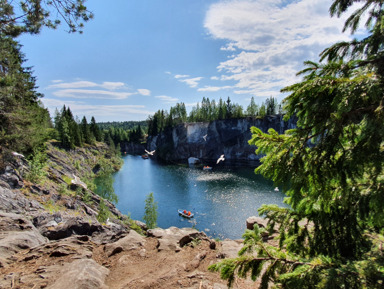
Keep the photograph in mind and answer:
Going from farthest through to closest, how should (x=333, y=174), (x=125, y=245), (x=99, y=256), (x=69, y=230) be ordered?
(x=69, y=230) < (x=125, y=245) < (x=99, y=256) < (x=333, y=174)

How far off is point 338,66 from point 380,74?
0.49 m

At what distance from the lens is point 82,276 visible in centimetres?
588

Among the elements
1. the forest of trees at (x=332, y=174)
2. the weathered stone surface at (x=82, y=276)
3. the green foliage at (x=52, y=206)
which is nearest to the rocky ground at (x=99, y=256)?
the weathered stone surface at (x=82, y=276)

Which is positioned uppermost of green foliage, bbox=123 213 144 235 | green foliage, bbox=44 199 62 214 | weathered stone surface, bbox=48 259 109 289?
weathered stone surface, bbox=48 259 109 289

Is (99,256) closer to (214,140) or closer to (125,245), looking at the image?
(125,245)

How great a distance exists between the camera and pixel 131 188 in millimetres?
48875

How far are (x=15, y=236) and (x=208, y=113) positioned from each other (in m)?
102

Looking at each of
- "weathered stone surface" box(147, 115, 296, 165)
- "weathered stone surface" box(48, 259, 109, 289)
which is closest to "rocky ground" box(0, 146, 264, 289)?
"weathered stone surface" box(48, 259, 109, 289)

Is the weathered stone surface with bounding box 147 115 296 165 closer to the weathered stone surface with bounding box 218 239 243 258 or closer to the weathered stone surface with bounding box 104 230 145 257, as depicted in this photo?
the weathered stone surface with bounding box 218 239 243 258

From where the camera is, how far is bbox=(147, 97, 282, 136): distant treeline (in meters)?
89.2

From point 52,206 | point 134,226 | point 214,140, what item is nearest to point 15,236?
point 52,206

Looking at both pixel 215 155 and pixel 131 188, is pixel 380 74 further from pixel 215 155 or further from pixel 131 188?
pixel 215 155

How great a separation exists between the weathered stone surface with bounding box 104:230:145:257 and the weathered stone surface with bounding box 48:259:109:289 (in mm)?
1529

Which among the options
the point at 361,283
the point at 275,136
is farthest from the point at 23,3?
the point at 361,283
